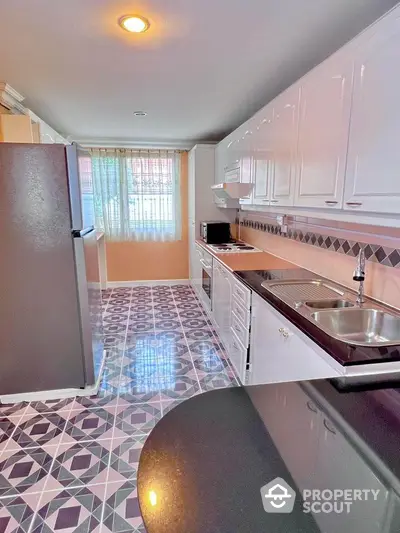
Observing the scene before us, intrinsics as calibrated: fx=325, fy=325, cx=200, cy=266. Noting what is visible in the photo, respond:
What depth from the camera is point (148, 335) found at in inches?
141

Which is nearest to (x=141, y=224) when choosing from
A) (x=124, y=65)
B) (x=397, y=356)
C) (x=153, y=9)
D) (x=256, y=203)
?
(x=256, y=203)

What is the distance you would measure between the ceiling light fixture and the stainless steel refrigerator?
81 centimetres

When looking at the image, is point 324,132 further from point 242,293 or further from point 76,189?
point 76,189

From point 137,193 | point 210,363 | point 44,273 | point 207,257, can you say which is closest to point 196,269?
point 207,257

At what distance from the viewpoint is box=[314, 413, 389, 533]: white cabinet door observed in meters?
0.57

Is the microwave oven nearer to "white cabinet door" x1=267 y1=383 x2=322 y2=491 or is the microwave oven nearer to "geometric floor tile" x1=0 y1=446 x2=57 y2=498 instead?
"geometric floor tile" x1=0 y1=446 x2=57 y2=498

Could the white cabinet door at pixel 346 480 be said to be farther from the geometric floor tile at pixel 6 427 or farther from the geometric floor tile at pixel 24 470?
the geometric floor tile at pixel 6 427

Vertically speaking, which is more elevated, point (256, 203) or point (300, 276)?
point (256, 203)

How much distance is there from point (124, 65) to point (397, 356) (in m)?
2.30

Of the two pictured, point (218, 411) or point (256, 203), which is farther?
point (256, 203)

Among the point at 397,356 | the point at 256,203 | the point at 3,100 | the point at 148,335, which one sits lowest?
the point at 148,335

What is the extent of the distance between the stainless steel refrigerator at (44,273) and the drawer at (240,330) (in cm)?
113

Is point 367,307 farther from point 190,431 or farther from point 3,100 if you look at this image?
point 3,100

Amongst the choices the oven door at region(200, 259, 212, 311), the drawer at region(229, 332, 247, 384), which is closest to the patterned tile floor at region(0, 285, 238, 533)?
the drawer at region(229, 332, 247, 384)
